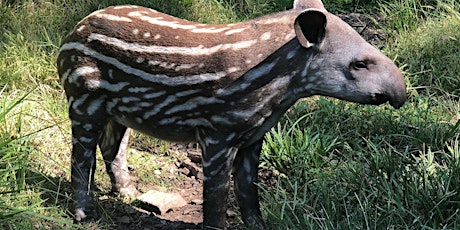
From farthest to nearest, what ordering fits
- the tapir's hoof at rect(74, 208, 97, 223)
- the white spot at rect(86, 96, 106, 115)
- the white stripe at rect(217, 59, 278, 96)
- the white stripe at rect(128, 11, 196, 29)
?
the tapir's hoof at rect(74, 208, 97, 223), the white spot at rect(86, 96, 106, 115), the white stripe at rect(128, 11, 196, 29), the white stripe at rect(217, 59, 278, 96)

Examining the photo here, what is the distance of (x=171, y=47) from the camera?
3768 mm

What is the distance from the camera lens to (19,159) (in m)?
4.30

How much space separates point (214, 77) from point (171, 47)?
0.29m

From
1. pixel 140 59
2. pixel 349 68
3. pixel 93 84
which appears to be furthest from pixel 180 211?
pixel 349 68

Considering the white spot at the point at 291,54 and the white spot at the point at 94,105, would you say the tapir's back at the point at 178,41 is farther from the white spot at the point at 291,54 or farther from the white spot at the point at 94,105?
the white spot at the point at 94,105

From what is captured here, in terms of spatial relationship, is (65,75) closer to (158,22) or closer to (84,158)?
(84,158)

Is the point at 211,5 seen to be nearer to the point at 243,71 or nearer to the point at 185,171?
the point at 185,171

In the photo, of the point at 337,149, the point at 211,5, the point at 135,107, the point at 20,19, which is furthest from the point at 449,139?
the point at 20,19

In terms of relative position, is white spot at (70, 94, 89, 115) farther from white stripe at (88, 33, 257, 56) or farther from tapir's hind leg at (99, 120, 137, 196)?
tapir's hind leg at (99, 120, 137, 196)

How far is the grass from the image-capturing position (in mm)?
3920

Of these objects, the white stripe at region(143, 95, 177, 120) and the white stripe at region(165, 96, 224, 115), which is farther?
the white stripe at region(143, 95, 177, 120)

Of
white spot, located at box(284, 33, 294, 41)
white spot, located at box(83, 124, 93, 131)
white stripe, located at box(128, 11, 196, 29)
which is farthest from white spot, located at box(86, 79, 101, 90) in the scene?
white spot, located at box(284, 33, 294, 41)

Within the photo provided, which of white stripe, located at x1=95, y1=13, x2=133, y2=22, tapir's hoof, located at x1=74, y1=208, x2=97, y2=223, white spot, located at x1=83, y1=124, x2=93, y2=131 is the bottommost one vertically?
tapir's hoof, located at x1=74, y1=208, x2=97, y2=223

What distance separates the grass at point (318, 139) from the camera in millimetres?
3920
